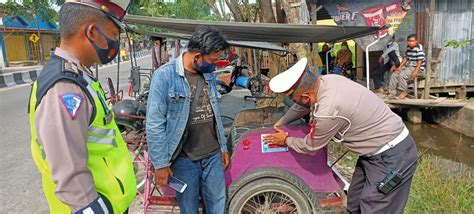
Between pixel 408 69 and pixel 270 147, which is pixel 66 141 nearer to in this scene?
pixel 270 147

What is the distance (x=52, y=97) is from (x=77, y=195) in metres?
0.35

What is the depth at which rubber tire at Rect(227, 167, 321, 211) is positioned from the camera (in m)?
2.89

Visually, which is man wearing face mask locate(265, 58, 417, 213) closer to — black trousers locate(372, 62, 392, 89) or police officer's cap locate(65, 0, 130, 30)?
police officer's cap locate(65, 0, 130, 30)

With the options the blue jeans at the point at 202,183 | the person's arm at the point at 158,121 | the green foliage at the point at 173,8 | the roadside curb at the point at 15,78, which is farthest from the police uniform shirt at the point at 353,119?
the green foliage at the point at 173,8

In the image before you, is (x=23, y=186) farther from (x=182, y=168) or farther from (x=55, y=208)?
(x=55, y=208)

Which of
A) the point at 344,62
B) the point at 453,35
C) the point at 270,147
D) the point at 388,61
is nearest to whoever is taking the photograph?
the point at 270,147

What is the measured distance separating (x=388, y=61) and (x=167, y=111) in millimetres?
8545

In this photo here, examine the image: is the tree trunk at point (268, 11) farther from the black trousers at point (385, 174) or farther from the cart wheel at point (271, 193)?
the black trousers at point (385, 174)

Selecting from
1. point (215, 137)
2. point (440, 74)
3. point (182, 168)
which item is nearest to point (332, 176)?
point (215, 137)

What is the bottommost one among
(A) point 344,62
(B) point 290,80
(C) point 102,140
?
(A) point 344,62

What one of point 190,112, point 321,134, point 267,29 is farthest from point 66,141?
point 267,29

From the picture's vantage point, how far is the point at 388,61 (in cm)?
958

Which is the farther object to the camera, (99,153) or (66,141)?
(99,153)

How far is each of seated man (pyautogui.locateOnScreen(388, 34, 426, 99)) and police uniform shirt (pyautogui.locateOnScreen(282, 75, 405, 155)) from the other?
6435mm
